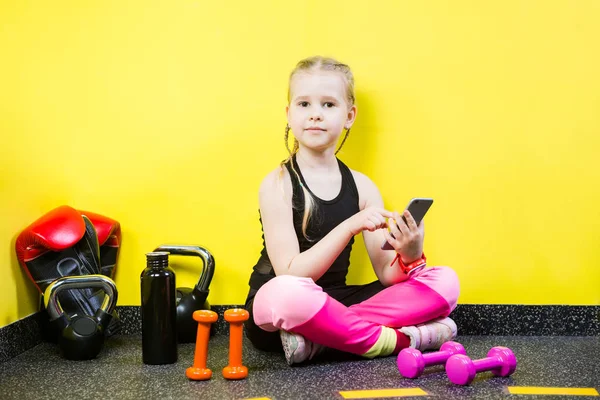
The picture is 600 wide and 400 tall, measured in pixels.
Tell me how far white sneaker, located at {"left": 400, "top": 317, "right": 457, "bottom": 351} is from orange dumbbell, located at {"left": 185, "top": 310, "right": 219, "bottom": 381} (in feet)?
1.58

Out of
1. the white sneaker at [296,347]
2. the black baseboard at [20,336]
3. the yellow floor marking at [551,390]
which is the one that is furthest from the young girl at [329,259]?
the black baseboard at [20,336]

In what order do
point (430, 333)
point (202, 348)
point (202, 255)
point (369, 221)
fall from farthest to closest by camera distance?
1. point (202, 255)
2. point (430, 333)
3. point (369, 221)
4. point (202, 348)

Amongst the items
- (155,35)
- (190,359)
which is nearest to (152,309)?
(190,359)

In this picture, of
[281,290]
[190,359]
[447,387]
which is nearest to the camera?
[447,387]

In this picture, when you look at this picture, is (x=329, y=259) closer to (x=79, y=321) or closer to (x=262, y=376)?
(x=262, y=376)

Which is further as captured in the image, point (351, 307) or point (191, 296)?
point (191, 296)

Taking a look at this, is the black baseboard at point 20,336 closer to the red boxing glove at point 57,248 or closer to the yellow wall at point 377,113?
the red boxing glove at point 57,248

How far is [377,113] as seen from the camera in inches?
74.0

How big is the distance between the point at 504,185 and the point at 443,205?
0.57ft

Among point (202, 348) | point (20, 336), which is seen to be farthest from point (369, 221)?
point (20, 336)

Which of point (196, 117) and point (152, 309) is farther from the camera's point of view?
point (196, 117)

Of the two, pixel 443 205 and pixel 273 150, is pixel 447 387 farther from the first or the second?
pixel 273 150

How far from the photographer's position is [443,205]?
1.88 m

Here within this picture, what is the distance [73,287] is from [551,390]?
108 cm
